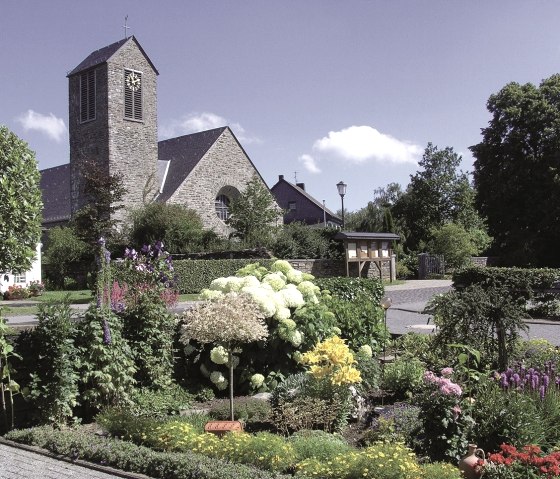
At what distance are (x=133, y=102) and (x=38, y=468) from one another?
37215 mm

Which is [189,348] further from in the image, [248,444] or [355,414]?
[248,444]

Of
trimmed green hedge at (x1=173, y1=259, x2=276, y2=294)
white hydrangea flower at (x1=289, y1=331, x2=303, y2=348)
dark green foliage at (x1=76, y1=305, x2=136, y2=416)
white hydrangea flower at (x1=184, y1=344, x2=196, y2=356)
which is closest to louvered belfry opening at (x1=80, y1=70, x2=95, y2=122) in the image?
trimmed green hedge at (x1=173, y1=259, x2=276, y2=294)

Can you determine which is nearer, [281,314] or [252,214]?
[281,314]

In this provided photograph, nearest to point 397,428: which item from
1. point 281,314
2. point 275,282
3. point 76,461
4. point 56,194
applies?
point 281,314

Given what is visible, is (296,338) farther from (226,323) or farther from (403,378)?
(226,323)

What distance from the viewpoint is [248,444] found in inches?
208

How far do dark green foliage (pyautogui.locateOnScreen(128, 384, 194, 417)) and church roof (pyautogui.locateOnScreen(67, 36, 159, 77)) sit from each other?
35.1 meters

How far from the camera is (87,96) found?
40406 mm

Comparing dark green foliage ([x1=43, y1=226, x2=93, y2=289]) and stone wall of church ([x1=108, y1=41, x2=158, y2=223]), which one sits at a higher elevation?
stone wall of church ([x1=108, y1=41, x2=158, y2=223])

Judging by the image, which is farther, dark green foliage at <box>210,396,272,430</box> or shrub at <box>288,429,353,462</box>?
dark green foliage at <box>210,396,272,430</box>

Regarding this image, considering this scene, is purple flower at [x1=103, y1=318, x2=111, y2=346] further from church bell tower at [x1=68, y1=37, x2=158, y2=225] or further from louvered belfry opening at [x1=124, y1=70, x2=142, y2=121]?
louvered belfry opening at [x1=124, y1=70, x2=142, y2=121]

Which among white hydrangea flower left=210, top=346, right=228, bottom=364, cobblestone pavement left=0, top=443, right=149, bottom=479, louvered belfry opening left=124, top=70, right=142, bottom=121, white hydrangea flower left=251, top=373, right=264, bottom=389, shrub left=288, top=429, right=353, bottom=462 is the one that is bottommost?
cobblestone pavement left=0, top=443, right=149, bottom=479

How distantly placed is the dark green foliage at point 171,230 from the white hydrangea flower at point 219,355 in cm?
2246

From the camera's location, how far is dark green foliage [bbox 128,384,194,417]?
22.8 ft
